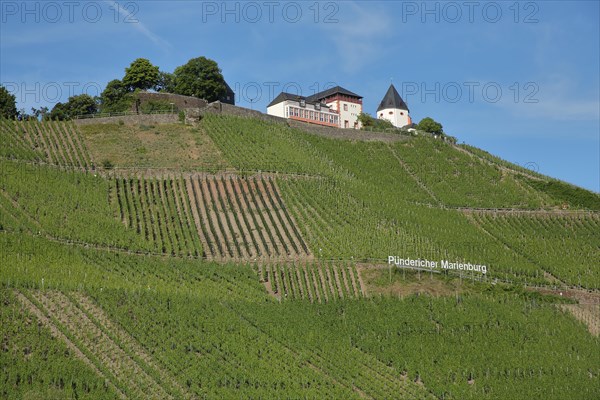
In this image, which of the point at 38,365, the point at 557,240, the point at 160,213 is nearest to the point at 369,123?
the point at 557,240

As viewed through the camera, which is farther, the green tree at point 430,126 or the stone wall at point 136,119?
the green tree at point 430,126

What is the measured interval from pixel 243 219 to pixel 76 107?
113ft

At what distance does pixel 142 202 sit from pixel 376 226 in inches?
707

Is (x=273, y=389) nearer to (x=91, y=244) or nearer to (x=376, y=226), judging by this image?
(x=91, y=244)

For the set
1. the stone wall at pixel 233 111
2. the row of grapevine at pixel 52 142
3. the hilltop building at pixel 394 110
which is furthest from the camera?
the hilltop building at pixel 394 110

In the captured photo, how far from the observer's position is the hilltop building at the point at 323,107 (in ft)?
344

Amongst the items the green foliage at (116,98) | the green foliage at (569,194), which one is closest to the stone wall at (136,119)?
the green foliage at (116,98)

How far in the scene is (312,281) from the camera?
189 feet

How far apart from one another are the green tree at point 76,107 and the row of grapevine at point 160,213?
24975mm

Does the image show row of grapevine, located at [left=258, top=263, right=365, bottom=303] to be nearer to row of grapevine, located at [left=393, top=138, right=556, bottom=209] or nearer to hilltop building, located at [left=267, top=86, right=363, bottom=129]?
row of grapevine, located at [left=393, top=138, right=556, bottom=209]

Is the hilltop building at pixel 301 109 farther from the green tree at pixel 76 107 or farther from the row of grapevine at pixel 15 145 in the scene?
the row of grapevine at pixel 15 145

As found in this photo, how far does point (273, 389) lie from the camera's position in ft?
137

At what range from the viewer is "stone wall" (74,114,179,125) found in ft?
267

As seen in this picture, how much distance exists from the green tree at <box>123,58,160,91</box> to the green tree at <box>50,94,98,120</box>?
15.3 ft
